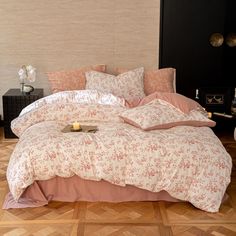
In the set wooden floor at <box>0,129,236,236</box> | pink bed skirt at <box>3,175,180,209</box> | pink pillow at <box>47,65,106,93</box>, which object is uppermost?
pink pillow at <box>47,65,106,93</box>

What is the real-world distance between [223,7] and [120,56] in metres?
1.34

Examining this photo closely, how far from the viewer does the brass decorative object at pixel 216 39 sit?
4398 mm

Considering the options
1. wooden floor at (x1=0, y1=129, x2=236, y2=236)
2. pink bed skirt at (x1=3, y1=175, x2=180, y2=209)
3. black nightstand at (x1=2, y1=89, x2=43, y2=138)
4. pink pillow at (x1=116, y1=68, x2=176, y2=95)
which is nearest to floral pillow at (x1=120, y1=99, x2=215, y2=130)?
pink bed skirt at (x1=3, y1=175, x2=180, y2=209)

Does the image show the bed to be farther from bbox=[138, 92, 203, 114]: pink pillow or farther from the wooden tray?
bbox=[138, 92, 203, 114]: pink pillow

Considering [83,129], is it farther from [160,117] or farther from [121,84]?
[121,84]

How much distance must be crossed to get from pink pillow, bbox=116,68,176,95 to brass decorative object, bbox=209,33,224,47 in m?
0.63

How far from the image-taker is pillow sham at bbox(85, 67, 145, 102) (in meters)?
3.99

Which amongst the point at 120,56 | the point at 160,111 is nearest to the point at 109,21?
the point at 120,56

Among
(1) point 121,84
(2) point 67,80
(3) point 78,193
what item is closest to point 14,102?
(2) point 67,80

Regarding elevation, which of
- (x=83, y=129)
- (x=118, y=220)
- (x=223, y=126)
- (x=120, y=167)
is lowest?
(x=118, y=220)

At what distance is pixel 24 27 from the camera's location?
4.55m

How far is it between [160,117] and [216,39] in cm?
180

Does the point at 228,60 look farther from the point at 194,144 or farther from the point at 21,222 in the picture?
the point at 21,222

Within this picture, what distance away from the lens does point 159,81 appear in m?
4.18
